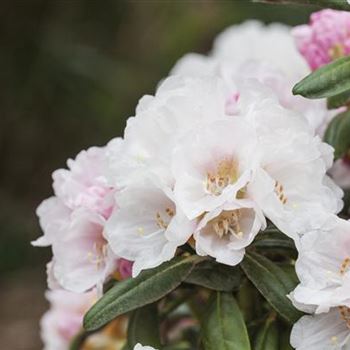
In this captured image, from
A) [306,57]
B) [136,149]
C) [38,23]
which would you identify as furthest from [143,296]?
[38,23]

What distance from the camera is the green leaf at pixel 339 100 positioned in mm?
1018

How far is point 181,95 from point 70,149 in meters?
3.92

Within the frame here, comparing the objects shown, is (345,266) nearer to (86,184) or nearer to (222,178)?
(222,178)

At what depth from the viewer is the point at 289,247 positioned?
918 millimetres

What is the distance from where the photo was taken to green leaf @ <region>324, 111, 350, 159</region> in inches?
40.7

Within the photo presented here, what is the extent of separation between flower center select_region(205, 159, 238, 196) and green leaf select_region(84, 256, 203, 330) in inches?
2.8

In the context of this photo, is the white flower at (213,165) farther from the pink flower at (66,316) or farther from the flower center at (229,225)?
the pink flower at (66,316)

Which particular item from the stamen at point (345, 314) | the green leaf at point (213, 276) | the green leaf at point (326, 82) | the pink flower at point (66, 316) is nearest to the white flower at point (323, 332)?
the stamen at point (345, 314)

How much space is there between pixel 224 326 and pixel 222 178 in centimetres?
14

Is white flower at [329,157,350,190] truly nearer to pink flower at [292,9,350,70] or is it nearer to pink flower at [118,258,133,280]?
pink flower at [292,9,350,70]

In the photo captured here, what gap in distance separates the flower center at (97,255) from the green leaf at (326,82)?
0.27 meters

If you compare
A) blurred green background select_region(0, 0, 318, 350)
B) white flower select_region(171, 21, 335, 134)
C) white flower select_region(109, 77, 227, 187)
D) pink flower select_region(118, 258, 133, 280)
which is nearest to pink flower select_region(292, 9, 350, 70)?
white flower select_region(171, 21, 335, 134)

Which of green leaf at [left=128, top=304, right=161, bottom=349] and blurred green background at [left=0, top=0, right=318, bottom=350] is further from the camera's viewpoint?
blurred green background at [left=0, top=0, right=318, bottom=350]

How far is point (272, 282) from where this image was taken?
2.93 feet
